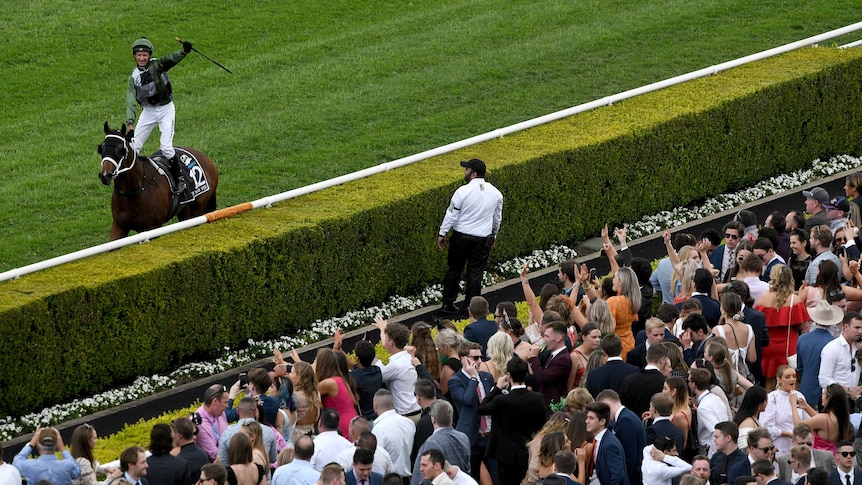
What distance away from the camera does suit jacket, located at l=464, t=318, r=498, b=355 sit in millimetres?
11742

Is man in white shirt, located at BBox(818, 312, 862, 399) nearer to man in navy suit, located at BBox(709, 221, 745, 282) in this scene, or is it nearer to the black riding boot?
man in navy suit, located at BBox(709, 221, 745, 282)

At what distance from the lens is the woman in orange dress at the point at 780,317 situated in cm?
1177

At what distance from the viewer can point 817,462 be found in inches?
367

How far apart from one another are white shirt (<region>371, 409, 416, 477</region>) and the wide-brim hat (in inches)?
138

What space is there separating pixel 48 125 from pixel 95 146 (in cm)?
100

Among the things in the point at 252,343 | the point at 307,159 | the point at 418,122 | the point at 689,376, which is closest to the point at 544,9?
the point at 418,122

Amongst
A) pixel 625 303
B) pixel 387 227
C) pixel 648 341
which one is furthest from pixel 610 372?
pixel 387 227

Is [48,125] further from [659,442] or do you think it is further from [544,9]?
[659,442]

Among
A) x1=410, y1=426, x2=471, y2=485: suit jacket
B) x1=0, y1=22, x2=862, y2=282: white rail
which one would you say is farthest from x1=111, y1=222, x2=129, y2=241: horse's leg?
x1=410, y1=426, x2=471, y2=485: suit jacket

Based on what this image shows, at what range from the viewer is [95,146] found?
18.6 m

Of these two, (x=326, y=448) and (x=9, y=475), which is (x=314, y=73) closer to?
(x=326, y=448)

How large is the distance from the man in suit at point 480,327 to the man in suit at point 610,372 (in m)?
1.39

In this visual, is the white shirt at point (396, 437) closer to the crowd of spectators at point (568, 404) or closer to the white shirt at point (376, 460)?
the crowd of spectators at point (568, 404)

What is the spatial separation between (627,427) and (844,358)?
2141 millimetres
